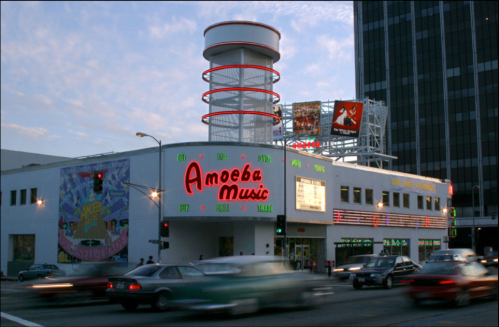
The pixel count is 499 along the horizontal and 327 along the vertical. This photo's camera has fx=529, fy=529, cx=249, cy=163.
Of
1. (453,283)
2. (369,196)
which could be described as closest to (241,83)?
(369,196)

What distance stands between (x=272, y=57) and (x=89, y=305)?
3168 centimetres

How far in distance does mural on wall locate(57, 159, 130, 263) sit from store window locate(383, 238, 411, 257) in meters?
24.5

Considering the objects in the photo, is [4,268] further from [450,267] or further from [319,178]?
[450,267]

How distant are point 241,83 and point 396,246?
2207 cm

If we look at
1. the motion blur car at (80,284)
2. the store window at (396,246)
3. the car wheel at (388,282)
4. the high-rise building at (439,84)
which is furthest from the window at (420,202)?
the high-rise building at (439,84)

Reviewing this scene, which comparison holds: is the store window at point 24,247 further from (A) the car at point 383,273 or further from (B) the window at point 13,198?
(A) the car at point 383,273

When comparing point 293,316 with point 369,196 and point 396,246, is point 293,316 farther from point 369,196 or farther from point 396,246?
point 396,246

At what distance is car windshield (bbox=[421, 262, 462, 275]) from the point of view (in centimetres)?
1671

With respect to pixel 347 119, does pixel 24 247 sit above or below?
below

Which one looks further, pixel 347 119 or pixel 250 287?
pixel 347 119

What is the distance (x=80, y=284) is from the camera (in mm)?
20016

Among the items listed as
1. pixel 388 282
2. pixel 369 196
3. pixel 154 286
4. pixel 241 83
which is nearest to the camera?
pixel 154 286

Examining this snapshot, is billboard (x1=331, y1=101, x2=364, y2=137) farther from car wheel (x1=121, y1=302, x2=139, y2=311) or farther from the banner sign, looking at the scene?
car wheel (x1=121, y1=302, x2=139, y2=311)

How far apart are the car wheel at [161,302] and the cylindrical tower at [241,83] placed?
26.6 meters
